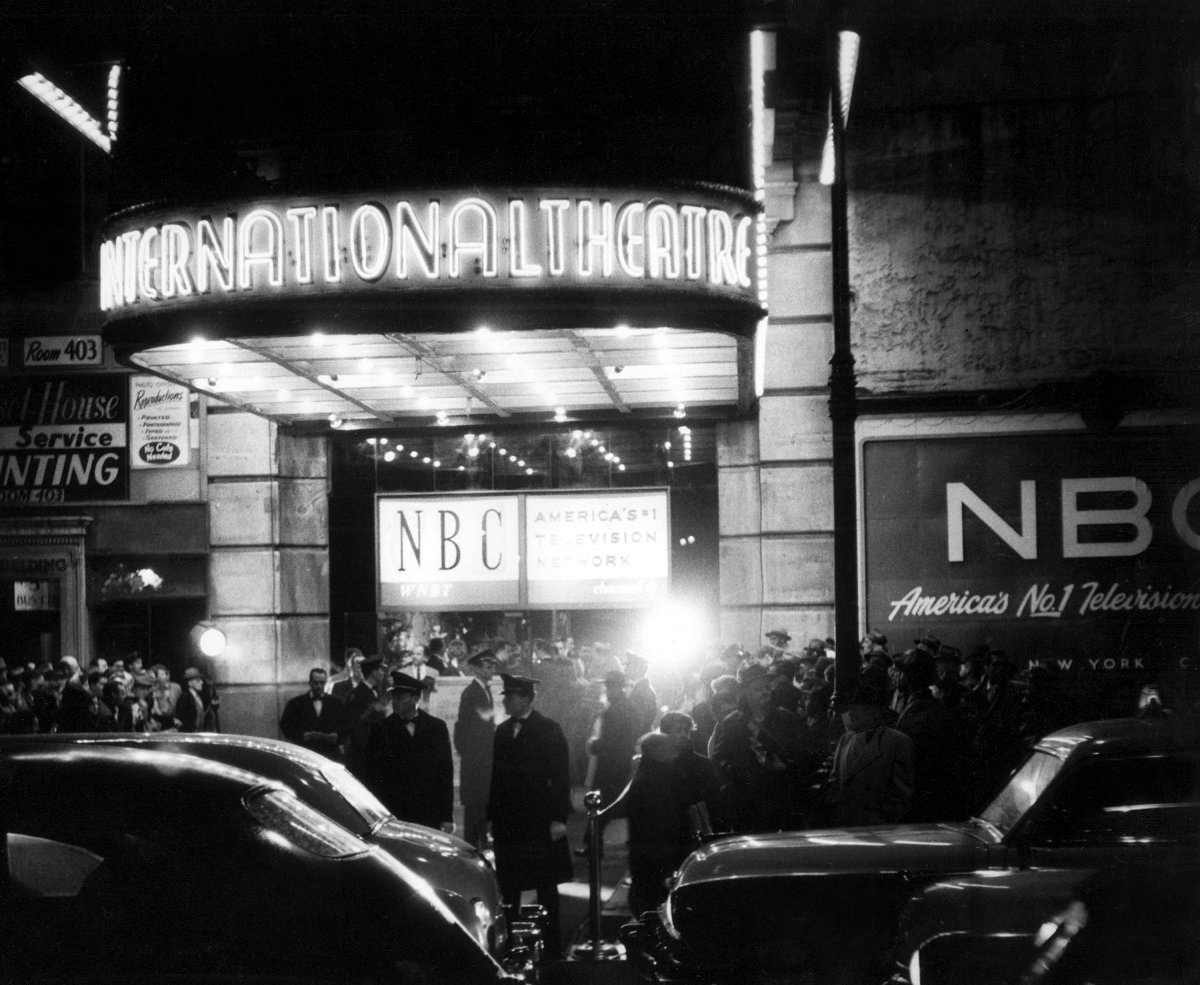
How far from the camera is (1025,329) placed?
1673 centimetres

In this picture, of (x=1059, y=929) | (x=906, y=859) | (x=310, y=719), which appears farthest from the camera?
(x=310, y=719)

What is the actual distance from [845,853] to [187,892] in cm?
360

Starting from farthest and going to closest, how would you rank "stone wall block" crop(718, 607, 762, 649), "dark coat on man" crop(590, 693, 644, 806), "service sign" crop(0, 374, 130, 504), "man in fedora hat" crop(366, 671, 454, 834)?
"service sign" crop(0, 374, 130, 504) < "stone wall block" crop(718, 607, 762, 649) < "dark coat on man" crop(590, 693, 644, 806) < "man in fedora hat" crop(366, 671, 454, 834)

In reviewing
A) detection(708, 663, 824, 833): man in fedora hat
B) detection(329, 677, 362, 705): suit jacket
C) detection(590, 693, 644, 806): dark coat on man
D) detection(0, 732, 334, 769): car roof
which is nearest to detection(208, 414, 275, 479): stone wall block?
detection(329, 677, 362, 705): suit jacket

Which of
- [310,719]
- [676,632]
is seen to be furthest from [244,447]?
[676,632]

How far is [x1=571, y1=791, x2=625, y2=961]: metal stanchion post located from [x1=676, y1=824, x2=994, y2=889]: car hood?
7.49ft

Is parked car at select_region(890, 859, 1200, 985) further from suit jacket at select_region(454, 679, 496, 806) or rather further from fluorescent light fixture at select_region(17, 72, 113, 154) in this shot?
fluorescent light fixture at select_region(17, 72, 113, 154)

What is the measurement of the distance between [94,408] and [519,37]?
298 inches

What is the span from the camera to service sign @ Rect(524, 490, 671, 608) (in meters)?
17.5

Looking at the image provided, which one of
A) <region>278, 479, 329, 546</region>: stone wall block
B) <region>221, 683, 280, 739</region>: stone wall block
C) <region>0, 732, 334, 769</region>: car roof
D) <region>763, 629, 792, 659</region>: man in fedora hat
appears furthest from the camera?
<region>278, 479, 329, 546</region>: stone wall block

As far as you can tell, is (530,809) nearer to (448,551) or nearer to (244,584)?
(448,551)

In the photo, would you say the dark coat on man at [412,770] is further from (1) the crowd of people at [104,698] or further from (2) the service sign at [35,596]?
(2) the service sign at [35,596]

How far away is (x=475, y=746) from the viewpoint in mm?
12469

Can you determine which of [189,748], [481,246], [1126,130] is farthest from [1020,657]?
[189,748]
